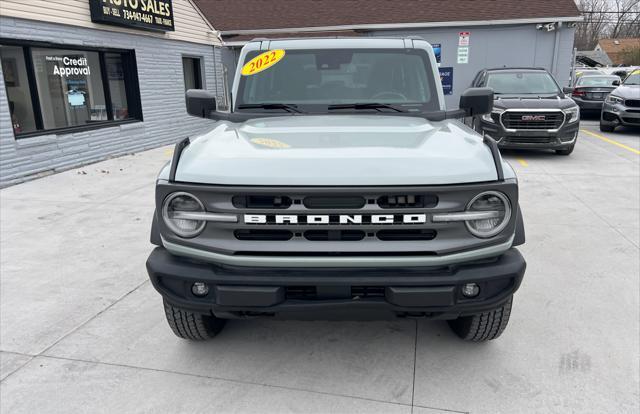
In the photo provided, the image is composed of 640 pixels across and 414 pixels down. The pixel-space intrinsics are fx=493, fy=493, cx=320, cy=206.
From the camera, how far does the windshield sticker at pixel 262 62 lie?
3.80m

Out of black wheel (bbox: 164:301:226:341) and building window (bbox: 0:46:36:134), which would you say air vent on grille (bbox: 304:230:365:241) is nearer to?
black wheel (bbox: 164:301:226:341)

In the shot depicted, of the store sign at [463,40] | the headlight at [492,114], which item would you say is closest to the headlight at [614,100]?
the store sign at [463,40]

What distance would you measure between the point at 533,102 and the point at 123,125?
8480 mm

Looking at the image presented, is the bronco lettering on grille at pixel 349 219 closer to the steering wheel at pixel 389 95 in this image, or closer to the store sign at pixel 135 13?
the steering wheel at pixel 389 95

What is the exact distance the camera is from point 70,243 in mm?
5168

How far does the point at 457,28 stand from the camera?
16.1 m

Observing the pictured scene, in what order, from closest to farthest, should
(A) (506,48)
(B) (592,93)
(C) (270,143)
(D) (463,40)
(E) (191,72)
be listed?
(C) (270,143) < (E) (191,72) < (D) (463,40) < (A) (506,48) < (B) (592,93)

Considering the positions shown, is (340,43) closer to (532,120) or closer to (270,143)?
(270,143)

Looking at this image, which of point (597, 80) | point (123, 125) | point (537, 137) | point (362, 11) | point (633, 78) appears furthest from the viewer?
point (362, 11)

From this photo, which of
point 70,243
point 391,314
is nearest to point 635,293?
point 391,314

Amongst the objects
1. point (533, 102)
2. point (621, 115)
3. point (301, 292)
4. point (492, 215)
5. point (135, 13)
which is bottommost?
point (301, 292)

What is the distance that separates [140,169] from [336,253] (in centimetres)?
770

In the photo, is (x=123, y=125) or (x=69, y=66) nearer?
(x=69, y=66)

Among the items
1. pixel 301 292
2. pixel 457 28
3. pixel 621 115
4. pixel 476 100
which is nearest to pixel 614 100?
pixel 621 115
